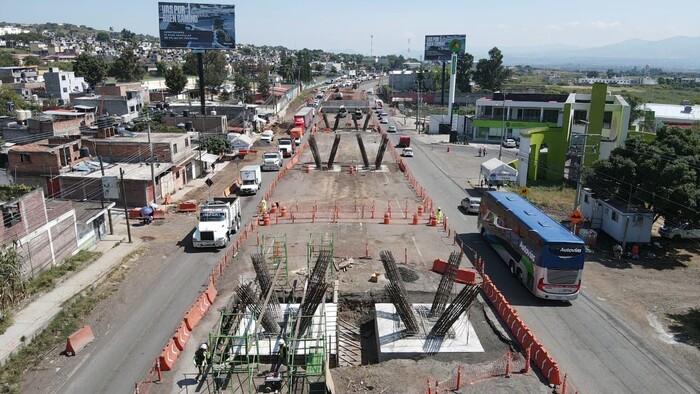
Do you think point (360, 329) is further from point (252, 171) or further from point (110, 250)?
point (252, 171)

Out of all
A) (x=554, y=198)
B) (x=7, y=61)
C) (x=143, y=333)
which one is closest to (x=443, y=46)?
(x=554, y=198)

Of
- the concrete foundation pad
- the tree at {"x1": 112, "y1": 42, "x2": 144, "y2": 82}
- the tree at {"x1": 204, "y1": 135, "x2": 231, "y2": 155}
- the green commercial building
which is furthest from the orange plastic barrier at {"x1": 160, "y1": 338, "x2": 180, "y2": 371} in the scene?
the tree at {"x1": 112, "y1": 42, "x2": 144, "y2": 82}

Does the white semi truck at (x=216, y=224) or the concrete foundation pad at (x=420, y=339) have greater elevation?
the white semi truck at (x=216, y=224)

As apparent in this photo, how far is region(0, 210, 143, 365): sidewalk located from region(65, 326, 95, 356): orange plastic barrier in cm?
190

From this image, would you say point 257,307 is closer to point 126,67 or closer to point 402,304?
point 402,304

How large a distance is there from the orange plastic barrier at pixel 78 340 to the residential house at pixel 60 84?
8728cm

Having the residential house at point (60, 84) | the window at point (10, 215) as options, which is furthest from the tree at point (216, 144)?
the residential house at point (60, 84)

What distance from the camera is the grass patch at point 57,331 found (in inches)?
688

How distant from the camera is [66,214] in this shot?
2777 centimetres

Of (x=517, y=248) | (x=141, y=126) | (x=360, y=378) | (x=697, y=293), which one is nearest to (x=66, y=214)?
(x=360, y=378)

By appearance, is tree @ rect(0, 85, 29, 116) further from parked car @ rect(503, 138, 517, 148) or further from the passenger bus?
the passenger bus

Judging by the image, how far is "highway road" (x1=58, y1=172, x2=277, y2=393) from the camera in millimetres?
17297

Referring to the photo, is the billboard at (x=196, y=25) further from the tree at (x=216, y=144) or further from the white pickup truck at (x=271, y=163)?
the white pickup truck at (x=271, y=163)

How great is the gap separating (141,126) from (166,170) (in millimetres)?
24926
